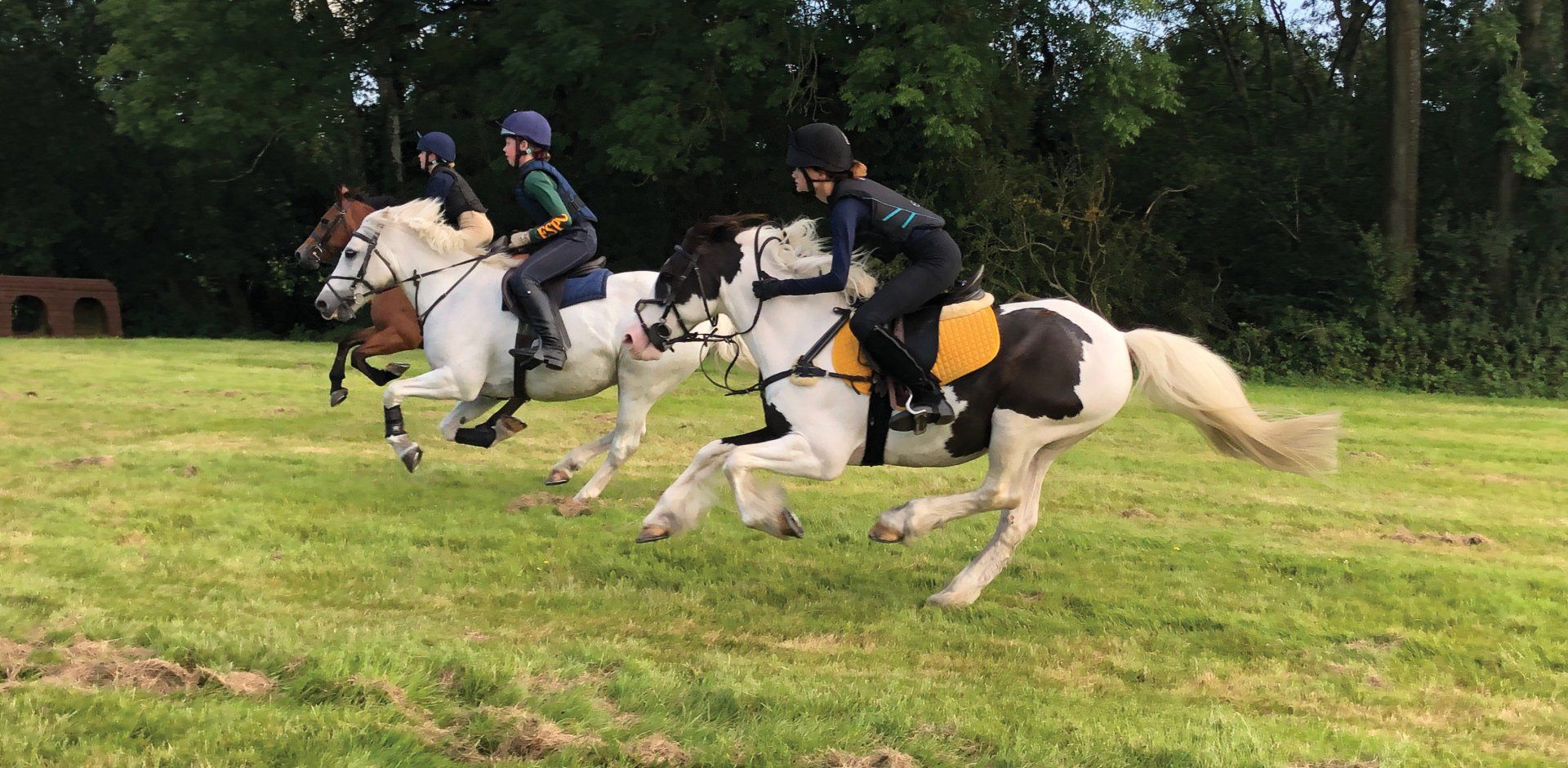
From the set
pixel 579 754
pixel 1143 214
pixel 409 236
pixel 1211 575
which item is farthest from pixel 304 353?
pixel 579 754

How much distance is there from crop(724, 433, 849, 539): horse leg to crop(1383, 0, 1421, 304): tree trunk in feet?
67.1

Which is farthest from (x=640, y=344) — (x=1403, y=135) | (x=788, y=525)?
(x=1403, y=135)

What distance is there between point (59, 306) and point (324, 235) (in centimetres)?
2033

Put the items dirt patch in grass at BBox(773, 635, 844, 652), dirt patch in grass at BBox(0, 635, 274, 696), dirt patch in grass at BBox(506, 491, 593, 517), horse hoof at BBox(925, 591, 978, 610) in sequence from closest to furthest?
dirt patch in grass at BBox(0, 635, 274, 696) < dirt patch in grass at BBox(773, 635, 844, 652) < horse hoof at BBox(925, 591, 978, 610) < dirt patch in grass at BBox(506, 491, 593, 517)

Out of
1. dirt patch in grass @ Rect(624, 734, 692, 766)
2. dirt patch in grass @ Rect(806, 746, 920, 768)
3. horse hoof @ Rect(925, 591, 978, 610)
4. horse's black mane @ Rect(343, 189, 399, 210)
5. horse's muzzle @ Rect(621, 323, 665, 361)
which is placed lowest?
horse hoof @ Rect(925, 591, 978, 610)

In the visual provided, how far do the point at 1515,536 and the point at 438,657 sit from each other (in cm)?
793

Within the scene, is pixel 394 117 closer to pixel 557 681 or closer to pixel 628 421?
pixel 628 421

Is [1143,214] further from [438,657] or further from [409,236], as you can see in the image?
[438,657]

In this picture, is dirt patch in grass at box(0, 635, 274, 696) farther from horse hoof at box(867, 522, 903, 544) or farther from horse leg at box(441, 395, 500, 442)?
horse leg at box(441, 395, 500, 442)

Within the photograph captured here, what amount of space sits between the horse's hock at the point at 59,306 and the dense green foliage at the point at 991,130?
1.30 meters

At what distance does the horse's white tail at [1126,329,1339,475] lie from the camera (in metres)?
6.74

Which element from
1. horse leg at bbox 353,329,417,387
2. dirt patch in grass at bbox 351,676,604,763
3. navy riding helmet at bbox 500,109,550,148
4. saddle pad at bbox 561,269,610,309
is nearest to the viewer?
dirt patch in grass at bbox 351,676,604,763

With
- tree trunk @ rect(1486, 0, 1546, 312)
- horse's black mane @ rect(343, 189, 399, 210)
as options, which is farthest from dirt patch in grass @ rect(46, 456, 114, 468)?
tree trunk @ rect(1486, 0, 1546, 312)

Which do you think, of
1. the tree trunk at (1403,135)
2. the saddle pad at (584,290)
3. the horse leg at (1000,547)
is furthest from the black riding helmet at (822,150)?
the tree trunk at (1403,135)
